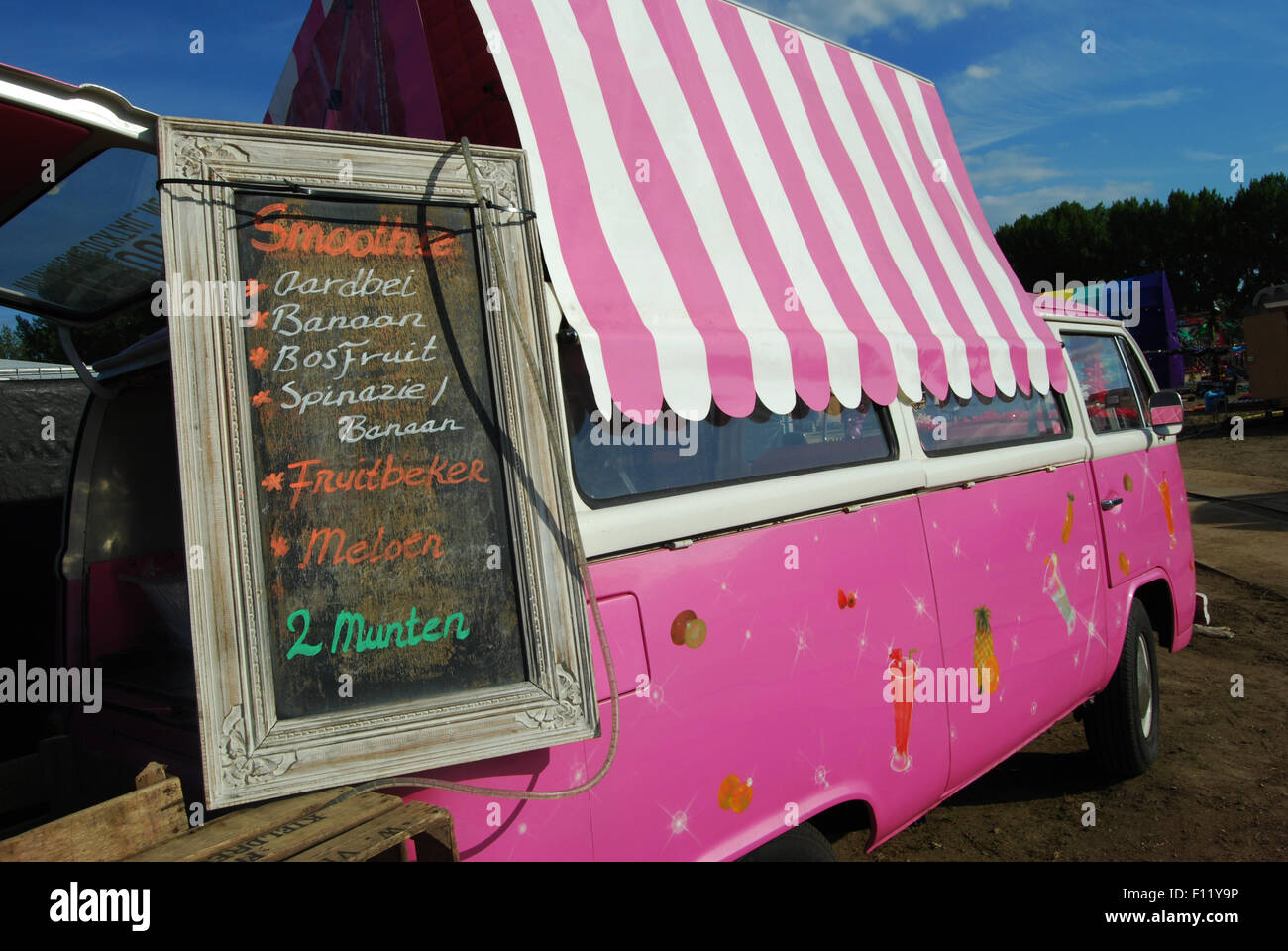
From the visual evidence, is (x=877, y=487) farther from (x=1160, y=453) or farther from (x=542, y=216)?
(x=1160, y=453)

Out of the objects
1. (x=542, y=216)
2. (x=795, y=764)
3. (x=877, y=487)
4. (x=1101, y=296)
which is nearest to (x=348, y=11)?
(x=542, y=216)

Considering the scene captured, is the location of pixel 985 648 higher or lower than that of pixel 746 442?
lower

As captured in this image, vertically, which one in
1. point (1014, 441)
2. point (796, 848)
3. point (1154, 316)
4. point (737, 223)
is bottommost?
point (796, 848)

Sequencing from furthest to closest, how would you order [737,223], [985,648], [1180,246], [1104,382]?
1. [1180,246]
2. [1104,382]
3. [985,648]
4. [737,223]

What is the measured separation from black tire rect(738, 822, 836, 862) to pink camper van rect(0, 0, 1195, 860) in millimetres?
11

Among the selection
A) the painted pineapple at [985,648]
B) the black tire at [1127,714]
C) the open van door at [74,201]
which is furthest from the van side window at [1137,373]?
the open van door at [74,201]

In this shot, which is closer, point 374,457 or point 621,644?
point 374,457

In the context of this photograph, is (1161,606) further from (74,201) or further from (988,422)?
(74,201)

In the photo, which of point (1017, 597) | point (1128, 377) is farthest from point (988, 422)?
point (1128, 377)

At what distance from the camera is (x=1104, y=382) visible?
13.9 ft

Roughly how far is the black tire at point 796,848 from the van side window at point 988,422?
1.33 metres

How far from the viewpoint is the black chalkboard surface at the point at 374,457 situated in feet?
5.04

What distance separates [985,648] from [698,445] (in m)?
1.37

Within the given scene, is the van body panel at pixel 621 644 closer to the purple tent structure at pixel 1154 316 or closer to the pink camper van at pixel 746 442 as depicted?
the pink camper van at pixel 746 442
